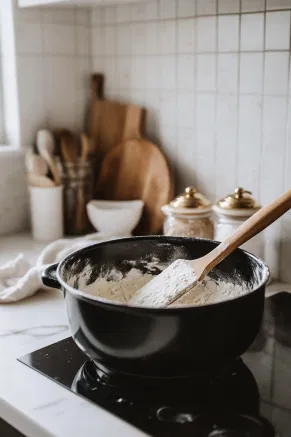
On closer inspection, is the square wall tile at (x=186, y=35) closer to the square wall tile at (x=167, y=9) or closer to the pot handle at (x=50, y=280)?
the square wall tile at (x=167, y=9)

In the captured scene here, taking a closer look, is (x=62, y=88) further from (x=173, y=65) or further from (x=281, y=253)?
(x=281, y=253)

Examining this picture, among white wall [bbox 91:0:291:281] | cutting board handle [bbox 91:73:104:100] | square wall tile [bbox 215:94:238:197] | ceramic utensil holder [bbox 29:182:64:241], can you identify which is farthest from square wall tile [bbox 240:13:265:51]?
ceramic utensil holder [bbox 29:182:64:241]

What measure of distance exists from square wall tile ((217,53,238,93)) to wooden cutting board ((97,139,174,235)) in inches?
8.8

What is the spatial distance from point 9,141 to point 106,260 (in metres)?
0.69

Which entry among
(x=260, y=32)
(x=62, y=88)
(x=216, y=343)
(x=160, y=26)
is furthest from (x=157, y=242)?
(x=62, y=88)

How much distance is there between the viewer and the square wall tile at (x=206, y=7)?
4.19 feet

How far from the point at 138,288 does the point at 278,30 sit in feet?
1.85

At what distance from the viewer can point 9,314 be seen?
1.05 meters

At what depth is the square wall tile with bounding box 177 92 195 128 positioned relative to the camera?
137 cm

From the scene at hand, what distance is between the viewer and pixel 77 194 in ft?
4.93

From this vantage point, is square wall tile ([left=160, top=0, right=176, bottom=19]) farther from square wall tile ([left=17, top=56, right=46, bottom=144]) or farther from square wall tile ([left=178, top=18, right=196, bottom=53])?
square wall tile ([left=17, top=56, right=46, bottom=144])

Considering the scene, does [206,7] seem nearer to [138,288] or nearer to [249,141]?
[249,141]

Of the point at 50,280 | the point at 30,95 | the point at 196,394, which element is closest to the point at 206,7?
the point at 30,95

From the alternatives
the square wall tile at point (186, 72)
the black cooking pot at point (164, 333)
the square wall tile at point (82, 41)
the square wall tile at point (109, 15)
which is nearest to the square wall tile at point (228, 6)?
the square wall tile at point (186, 72)
